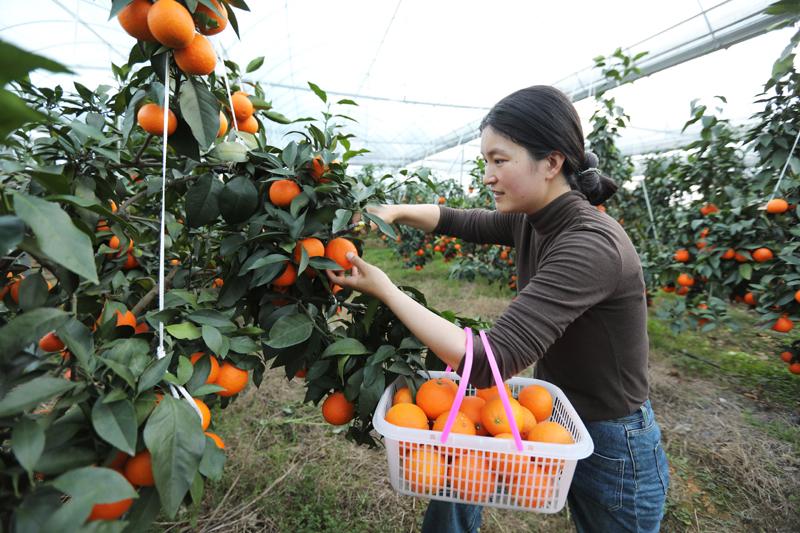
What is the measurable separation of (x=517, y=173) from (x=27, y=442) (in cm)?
103

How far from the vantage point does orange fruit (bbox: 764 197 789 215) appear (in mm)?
2262

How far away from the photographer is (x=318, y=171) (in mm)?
1046

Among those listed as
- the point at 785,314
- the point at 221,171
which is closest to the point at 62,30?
the point at 221,171

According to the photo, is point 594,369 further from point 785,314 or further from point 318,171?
point 785,314

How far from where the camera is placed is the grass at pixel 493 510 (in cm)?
174

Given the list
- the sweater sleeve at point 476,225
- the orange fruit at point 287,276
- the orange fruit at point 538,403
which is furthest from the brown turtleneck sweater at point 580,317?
the orange fruit at point 287,276

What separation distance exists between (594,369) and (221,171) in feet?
3.61

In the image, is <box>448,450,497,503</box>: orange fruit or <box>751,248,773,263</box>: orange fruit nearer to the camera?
<box>448,450,497,503</box>: orange fruit

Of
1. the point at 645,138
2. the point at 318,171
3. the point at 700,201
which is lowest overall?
the point at 700,201

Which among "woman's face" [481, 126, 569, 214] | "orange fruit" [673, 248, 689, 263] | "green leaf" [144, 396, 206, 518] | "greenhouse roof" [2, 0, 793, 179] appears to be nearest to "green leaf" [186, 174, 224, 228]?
"green leaf" [144, 396, 206, 518]

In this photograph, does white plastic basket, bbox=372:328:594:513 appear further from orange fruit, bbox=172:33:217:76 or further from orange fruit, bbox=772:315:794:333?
orange fruit, bbox=772:315:794:333

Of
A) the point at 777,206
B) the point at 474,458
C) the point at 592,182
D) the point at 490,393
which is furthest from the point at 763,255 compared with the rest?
the point at 474,458

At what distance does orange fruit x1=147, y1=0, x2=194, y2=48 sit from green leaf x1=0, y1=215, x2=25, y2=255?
1.44ft

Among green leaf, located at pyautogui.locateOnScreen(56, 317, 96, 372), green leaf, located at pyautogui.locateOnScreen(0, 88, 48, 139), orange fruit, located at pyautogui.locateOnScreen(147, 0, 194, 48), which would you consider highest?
orange fruit, located at pyautogui.locateOnScreen(147, 0, 194, 48)
